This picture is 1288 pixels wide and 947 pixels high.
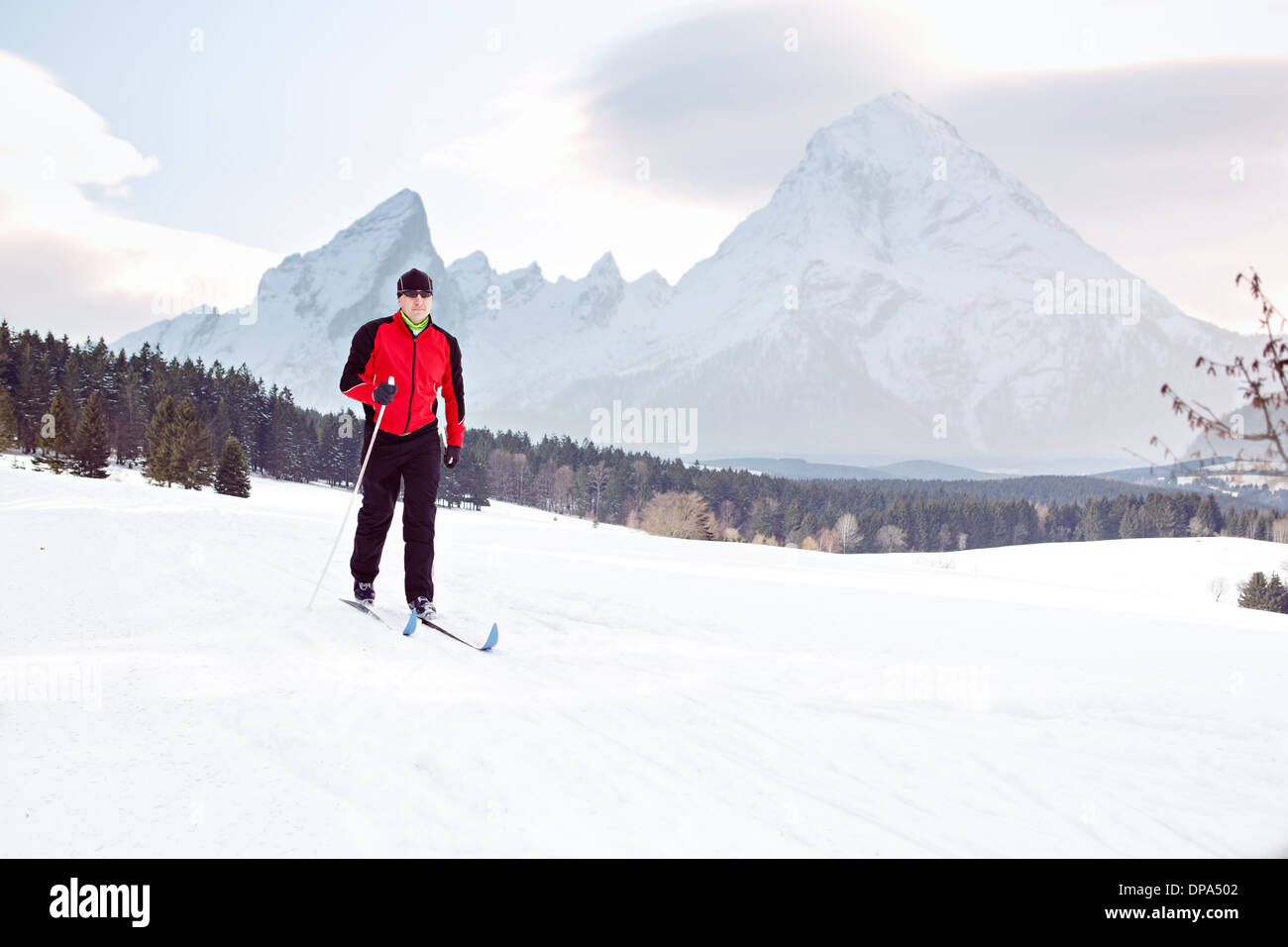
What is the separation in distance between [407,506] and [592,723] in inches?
128

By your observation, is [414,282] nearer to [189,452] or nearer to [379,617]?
[379,617]

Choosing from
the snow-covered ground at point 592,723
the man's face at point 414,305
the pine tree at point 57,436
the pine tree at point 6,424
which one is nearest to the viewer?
the snow-covered ground at point 592,723

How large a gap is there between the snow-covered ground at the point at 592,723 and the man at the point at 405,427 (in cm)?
51

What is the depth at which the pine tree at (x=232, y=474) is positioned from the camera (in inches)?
1889

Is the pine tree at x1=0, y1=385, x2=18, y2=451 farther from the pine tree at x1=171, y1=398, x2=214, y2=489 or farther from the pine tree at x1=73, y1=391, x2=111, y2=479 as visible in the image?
the pine tree at x1=171, y1=398, x2=214, y2=489

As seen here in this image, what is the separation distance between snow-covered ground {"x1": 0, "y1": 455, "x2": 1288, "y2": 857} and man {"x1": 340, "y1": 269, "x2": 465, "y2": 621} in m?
0.51

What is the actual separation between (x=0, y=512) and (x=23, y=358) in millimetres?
64033

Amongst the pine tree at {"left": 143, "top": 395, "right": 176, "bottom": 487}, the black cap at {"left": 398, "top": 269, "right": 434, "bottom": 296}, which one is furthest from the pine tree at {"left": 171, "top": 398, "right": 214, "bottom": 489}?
the black cap at {"left": 398, "top": 269, "right": 434, "bottom": 296}

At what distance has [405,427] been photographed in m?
6.29

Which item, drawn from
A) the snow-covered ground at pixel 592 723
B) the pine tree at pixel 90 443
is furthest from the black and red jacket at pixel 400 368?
the pine tree at pixel 90 443

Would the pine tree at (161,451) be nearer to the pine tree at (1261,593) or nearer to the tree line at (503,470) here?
the tree line at (503,470)
